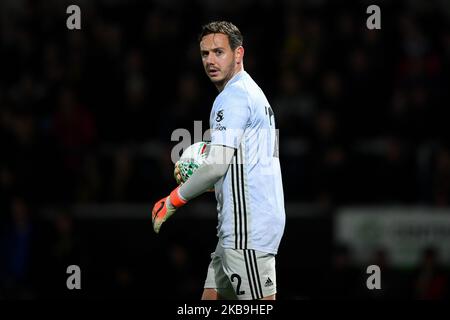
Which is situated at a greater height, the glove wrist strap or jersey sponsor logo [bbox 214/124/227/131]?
jersey sponsor logo [bbox 214/124/227/131]

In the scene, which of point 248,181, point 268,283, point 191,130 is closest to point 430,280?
point 191,130

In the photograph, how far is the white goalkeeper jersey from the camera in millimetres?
5711

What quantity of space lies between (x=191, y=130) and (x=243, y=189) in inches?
208

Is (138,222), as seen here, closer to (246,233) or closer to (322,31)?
(322,31)

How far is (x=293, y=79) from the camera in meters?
11.8

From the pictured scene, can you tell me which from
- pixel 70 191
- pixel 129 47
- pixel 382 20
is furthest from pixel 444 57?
pixel 70 191

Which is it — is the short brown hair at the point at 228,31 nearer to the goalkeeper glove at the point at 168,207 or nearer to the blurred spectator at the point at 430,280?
the goalkeeper glove at the point at 168,207

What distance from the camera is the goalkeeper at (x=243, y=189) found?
18.5ft

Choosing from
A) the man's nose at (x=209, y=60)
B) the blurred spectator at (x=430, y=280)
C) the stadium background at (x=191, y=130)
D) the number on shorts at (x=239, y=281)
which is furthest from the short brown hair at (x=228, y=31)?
the blurred spectator at (x=430, y=280)

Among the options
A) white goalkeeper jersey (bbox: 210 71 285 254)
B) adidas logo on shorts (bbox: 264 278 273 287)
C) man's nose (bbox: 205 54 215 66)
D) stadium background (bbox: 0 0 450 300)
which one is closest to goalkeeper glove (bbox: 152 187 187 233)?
white goalkeeper jersey (bbox: 210 71 285 254)

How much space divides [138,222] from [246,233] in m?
5.48

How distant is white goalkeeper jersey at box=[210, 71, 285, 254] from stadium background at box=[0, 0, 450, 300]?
4.33 meters

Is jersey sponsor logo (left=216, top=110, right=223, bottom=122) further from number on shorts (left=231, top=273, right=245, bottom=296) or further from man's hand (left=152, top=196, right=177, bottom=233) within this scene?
number on shorts (left=231, top=273, right=245, bottom=296)

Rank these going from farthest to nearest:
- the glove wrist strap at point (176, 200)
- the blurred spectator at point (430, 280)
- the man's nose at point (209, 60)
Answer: the blurred spectator at point (430, 280) → the man's nose at point (209, 60) → the glove wrist strap at point (176, 200)
